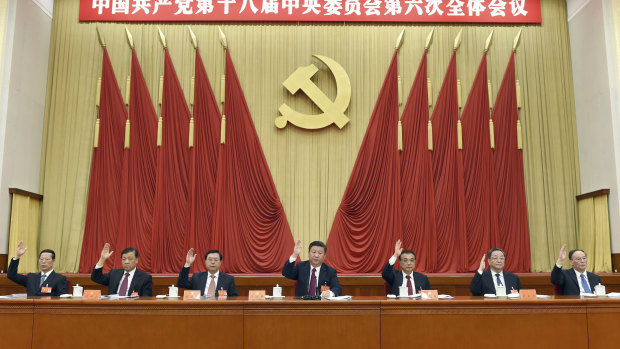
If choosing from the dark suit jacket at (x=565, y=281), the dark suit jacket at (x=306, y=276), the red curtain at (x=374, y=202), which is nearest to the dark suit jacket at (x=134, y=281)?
the dark suit jacket at (x=306, y=276)

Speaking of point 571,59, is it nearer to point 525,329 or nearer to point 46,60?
point 525,329

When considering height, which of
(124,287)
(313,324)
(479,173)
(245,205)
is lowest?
(313,324)

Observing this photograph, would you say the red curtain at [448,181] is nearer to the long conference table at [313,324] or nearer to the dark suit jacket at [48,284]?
the long conference table at [313,324]

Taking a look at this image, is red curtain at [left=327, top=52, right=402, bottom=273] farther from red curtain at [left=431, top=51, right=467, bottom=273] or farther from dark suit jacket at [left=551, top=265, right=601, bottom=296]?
dark suit jacket at [left=551, top=265, right=601, bottom=296]

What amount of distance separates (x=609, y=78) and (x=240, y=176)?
15.3 feet

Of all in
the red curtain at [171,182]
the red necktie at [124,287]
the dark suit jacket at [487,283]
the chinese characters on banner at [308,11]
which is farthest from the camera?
the chinese characters on banner at [308,11]

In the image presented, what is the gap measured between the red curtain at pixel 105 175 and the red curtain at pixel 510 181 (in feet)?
16.2

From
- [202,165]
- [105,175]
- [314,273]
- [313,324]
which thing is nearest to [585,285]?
[314,273]

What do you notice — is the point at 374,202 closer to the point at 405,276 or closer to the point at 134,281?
the point at 405,276

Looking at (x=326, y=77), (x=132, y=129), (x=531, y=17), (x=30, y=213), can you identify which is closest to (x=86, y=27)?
(x=132, y=129)

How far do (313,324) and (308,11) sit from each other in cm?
535

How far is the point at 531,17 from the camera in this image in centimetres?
753

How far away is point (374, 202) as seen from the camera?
23.2ft

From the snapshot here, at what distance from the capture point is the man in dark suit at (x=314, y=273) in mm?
4352
